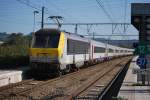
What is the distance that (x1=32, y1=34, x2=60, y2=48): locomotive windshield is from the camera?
2428cm

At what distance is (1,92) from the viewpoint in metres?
16.9

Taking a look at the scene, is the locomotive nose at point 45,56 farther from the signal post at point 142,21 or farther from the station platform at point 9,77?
the signal post at point 142,21

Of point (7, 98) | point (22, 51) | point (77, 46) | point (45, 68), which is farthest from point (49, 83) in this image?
point (22, 51)

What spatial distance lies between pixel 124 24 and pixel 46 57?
40.4 meters

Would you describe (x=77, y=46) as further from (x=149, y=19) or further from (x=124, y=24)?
(x=124, y=24)

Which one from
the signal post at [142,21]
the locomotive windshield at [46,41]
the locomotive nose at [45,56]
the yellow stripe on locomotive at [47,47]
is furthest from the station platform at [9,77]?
the signal post at [142,21]

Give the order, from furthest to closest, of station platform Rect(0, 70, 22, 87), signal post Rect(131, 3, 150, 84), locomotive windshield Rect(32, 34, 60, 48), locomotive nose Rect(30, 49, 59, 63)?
1. locomotive windshield Rect(32, 34, 60, 48)
2. locomotive nose Rect(30, 49, 59, 63)
3. station platform Rect(0, 70, 22, 87)
4. signal post Rect(131, 3, 150, 84)

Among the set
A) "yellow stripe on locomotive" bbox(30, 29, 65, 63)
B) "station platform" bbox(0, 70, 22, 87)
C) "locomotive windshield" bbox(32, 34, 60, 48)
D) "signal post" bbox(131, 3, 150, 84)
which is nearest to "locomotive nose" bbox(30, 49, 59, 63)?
"yellow stripe on locomotive" bbox(30, 29, 65, 63)

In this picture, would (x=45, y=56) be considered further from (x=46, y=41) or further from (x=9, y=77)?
(x=9, y=77)

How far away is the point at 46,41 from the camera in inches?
964

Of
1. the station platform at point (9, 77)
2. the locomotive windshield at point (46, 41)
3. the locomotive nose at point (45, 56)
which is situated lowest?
the station platform at point (9, 77)

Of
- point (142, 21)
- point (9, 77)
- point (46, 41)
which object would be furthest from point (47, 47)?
point (142, 21)

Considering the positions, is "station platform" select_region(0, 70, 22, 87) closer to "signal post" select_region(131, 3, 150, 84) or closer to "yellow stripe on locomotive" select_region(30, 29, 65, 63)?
"yellow stripe on locomotive" select_region(30, 29, 65, 63)

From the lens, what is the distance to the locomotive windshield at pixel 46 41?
24.3m
